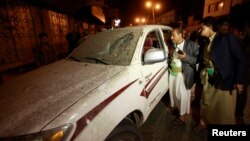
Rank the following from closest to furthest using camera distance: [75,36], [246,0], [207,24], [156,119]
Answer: [207,24] < [156,119] < [75,36] < [246,0]

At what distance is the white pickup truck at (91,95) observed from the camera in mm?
1435

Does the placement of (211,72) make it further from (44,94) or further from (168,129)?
(44,94)

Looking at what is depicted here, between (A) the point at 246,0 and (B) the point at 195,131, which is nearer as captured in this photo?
(B) the point at 195,131

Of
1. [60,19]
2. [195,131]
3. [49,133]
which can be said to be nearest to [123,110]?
[49,133]

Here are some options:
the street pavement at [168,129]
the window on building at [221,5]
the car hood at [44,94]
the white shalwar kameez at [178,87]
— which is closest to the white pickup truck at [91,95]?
the car hood at [44,94]

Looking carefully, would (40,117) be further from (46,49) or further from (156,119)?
(46,49)

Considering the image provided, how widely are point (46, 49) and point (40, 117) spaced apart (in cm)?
390

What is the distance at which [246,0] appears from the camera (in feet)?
51.4

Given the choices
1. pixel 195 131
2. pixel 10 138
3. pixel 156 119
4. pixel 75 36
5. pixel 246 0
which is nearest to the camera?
pixel 10 138

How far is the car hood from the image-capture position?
4.75 feet

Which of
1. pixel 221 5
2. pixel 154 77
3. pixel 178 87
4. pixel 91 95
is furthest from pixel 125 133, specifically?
pixel 221 5

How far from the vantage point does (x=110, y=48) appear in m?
2.77

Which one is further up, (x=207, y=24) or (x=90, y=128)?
(x=207, y=24)

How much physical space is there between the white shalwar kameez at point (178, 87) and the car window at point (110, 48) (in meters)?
0.97
